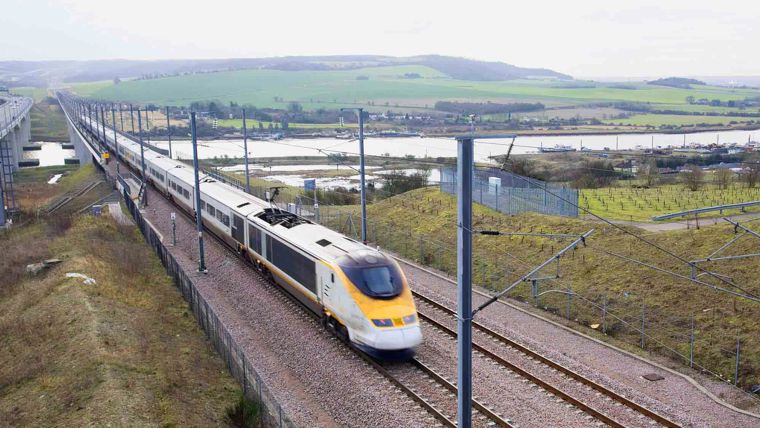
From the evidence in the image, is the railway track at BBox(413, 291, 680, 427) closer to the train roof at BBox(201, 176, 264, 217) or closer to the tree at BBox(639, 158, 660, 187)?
the train roof at BBox(201, 176, 264, 217)

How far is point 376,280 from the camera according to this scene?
20.8 m

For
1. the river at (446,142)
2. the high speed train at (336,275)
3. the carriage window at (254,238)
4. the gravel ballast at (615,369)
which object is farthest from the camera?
the river at (446,142)

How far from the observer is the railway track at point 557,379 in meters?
17.1

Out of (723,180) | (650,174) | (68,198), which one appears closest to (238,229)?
(723,180)

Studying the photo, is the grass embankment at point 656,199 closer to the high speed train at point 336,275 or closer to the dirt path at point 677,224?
the dirt path at point 677,224

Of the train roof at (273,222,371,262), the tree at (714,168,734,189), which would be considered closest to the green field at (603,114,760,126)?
the tree at (714,168,734,189)

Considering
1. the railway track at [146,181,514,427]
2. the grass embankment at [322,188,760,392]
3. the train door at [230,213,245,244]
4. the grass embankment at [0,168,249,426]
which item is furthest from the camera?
the train door at [230,213,245,244]

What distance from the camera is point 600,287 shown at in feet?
89.9

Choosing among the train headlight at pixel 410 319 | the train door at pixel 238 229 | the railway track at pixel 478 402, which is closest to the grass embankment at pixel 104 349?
the train door at pixel 238 229

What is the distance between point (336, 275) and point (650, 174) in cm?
4520

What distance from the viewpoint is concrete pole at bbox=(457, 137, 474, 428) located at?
13.0 m

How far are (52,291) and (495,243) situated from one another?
21982 millimetres

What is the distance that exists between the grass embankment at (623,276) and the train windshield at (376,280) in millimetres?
8191

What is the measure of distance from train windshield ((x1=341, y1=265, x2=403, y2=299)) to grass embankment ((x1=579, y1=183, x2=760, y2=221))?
65.9ft
